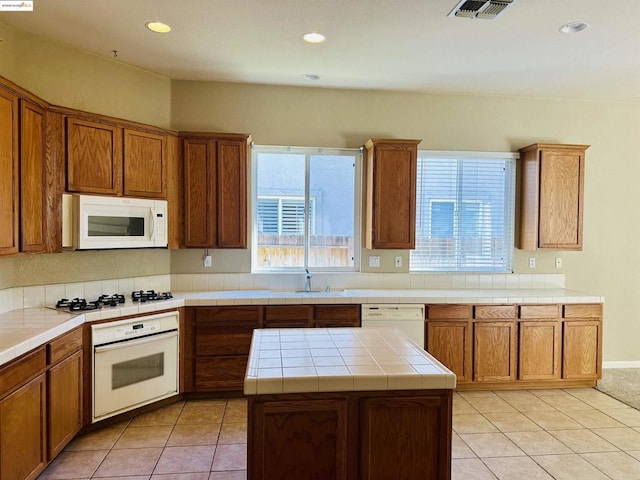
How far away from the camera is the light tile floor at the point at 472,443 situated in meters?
2.53

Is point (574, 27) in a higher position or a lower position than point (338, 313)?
higher

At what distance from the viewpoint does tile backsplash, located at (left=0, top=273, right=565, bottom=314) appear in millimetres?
3744

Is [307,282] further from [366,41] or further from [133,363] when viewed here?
[366,41]

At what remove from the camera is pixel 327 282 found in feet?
13.8

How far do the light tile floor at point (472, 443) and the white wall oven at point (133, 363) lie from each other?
7.6 inches

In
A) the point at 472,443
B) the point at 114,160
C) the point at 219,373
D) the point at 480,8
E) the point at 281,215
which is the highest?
the point at 480,8

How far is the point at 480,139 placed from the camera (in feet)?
14.3

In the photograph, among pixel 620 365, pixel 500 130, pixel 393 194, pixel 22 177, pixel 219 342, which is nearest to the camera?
pixel 22 177

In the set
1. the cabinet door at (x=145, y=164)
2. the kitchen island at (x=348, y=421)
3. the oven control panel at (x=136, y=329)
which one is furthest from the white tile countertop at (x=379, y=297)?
the kitchen island at (x=348, y=421)

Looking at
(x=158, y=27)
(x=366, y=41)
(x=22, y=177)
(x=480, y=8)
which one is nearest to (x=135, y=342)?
(x=22, y=177)

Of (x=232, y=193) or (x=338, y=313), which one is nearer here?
(x=338, y=313)

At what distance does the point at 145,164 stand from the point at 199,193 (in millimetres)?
525

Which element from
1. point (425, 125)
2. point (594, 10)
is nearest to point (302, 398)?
point (594, 10)

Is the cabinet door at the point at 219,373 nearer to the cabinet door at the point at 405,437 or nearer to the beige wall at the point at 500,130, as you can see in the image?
the beige wall at the point at 500,130
